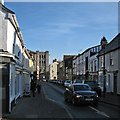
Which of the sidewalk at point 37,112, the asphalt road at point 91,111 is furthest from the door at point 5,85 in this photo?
the asphalt road at point 91,111

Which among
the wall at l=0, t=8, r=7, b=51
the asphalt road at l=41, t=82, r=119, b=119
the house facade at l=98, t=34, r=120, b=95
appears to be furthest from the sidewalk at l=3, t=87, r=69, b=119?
the house facade at l=98, t=34, r=120, b=95

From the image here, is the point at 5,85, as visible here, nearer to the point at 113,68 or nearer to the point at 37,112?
the point at 37,112

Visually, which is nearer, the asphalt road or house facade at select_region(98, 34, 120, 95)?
the asphalt road

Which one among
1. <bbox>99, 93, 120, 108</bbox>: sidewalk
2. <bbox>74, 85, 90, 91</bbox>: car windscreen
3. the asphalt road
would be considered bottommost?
<bbox>99, 93, 120, 108</bbox>: sidewalk

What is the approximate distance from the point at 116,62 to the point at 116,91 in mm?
3617

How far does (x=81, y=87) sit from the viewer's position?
606 inches

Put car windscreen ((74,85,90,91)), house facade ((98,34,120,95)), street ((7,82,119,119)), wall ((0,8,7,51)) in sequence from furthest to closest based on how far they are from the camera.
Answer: house facade ((98,34,120,95)), car windscreen ((74,85,90,91)), wall ((0,8,7,51)), street ((7,82,119,119))

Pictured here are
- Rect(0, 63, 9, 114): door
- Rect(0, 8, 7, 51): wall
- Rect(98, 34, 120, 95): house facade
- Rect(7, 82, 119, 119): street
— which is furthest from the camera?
Rect(98, 34, 120, 95): house facade

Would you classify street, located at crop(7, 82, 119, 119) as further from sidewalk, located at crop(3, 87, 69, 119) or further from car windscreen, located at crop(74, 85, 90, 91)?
car windscreen, located at crop(74, 85, 90, 91)

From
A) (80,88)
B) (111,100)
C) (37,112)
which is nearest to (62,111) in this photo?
(37,112)

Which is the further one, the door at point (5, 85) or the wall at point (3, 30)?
the wall at point (3, 30)

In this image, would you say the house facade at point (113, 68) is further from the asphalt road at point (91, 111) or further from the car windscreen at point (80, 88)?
the asphalt road at point (91, 111)

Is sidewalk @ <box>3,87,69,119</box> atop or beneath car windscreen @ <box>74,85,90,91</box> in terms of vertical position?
beneath

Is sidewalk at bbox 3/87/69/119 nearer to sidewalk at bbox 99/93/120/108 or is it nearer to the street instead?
the street
